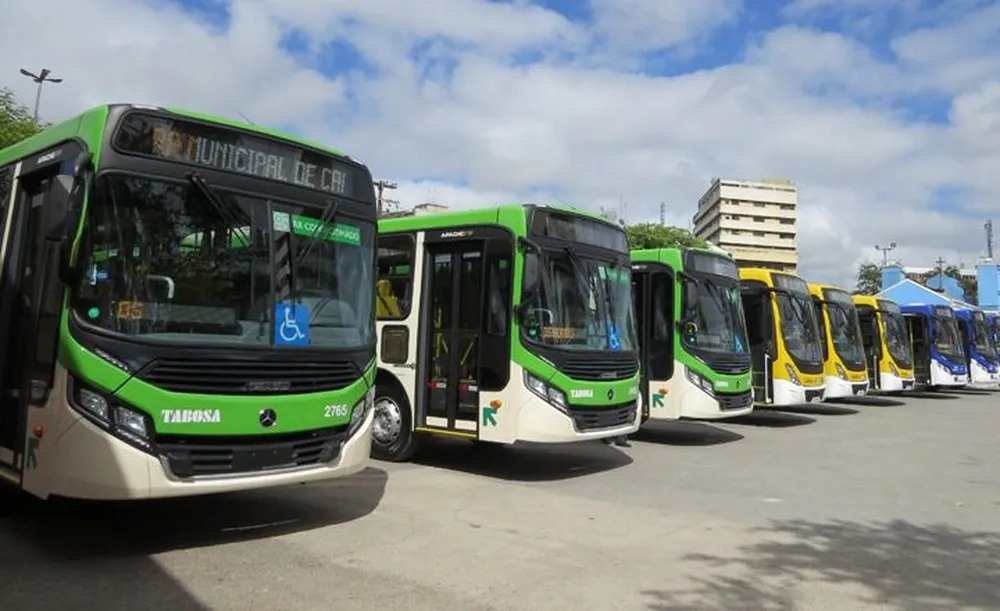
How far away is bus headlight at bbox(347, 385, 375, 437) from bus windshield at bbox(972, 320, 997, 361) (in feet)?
82.2

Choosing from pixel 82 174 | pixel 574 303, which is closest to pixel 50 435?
pixel 82 174

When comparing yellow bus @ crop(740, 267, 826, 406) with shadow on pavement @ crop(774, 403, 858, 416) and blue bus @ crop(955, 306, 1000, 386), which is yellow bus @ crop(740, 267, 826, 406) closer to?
shadow on pavement @ crop(774, 403, 858, 416)

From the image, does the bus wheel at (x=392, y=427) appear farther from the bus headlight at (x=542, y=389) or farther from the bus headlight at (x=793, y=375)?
the bus headlight at (x=793, y=375)

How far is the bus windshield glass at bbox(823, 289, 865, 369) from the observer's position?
18047 mm

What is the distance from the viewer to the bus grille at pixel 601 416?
29.6 ft

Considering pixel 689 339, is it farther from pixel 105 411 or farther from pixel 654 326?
pixel 105 411

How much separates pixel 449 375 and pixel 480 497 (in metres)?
1.78

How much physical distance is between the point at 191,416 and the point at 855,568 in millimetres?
4944

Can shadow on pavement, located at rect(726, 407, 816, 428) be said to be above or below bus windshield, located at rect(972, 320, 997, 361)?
Result: below

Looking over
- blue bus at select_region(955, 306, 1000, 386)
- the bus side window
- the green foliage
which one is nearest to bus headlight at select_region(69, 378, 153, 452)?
the bus side window

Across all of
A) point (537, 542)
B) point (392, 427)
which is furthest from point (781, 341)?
point (537, 542)

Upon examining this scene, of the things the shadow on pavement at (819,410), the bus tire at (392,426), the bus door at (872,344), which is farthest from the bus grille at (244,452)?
the bus door at (872,344)

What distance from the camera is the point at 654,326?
514 inches

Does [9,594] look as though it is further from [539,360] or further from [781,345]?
[781,345]
